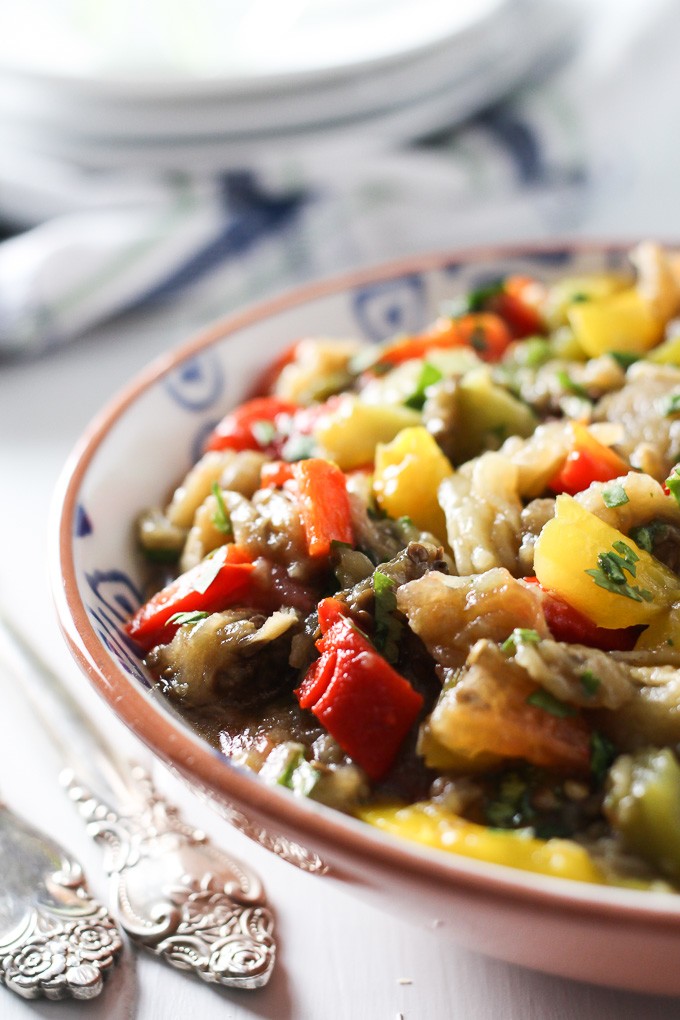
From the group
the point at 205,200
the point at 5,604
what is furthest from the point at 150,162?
the point at 5,604

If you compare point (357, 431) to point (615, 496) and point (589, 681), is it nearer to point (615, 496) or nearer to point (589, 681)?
point (615, 496)

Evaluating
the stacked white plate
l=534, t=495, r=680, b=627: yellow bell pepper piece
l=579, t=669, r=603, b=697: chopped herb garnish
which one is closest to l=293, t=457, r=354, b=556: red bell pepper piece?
l=534, t=495, r=680, b=627: yellow bell pepper piece

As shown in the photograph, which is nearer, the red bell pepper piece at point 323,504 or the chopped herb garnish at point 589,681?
the chopped herb garnish at point 589,681

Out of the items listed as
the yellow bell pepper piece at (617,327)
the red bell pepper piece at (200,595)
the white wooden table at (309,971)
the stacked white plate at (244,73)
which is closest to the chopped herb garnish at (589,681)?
the white wooden table at (309,971)

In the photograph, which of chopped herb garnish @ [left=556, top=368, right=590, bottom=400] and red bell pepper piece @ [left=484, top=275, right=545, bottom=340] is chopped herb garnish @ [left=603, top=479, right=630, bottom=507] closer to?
chopped herb garnish @ [left=556, top=368, right=590, bottom=400]

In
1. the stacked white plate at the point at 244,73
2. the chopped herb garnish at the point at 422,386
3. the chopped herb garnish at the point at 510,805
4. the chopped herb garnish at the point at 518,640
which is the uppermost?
the stacked white plate at the point at 244,73

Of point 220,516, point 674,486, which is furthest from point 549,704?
point 220,516

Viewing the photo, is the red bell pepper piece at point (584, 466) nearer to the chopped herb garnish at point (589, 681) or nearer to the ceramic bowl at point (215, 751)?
the chopped herb garnish at point (589, 681)
